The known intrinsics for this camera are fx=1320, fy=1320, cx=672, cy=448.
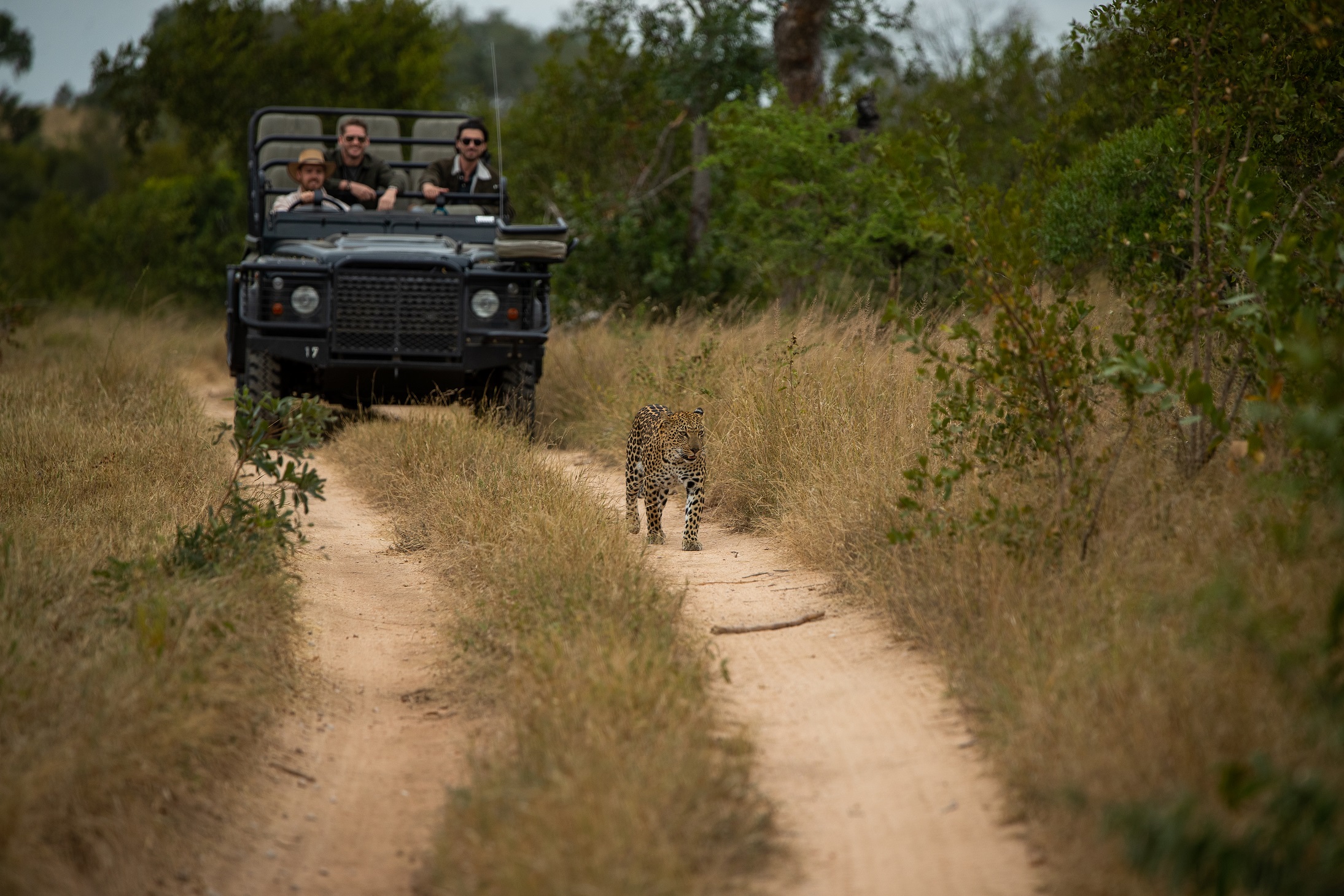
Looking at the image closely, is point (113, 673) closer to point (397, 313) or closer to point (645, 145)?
point (397, 313)

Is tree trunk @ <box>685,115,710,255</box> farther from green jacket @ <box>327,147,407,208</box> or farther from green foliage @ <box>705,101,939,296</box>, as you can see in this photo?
green jacket @ <box>327,147,407,208</box>

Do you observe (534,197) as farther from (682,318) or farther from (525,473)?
(525,473)

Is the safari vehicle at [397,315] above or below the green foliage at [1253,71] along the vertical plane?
below

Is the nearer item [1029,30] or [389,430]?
[389,430]

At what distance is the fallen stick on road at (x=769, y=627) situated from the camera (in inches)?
211

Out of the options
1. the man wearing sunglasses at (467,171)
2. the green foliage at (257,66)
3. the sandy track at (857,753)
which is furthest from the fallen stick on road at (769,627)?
the green foliage at (257,66)

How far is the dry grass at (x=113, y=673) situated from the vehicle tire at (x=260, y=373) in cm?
222

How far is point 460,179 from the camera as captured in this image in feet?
36.2

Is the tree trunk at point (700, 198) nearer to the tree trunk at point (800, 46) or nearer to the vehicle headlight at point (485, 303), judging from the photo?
the tree trunk at point (800, 46)

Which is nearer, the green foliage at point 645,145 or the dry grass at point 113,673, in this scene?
the dry grass at point 113,673

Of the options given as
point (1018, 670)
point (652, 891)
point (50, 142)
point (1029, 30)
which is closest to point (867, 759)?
point (1018, 670)

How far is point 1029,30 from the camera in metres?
19.0

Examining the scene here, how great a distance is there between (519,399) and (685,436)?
331 cm

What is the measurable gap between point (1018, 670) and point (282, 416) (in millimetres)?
3077
